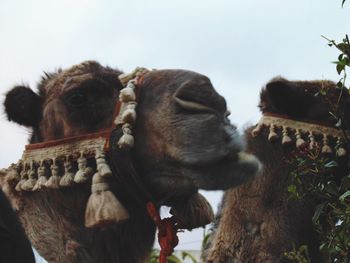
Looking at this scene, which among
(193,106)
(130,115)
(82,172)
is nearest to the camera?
(193,106)

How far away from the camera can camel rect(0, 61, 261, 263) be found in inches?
114

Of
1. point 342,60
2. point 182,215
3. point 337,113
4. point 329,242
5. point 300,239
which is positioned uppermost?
point 342,60

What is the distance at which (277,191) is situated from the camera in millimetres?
4570

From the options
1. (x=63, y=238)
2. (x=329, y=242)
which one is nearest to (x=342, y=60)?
(x=329, y=242)

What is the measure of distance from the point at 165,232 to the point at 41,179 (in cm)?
57

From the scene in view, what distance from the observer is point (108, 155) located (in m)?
3.13

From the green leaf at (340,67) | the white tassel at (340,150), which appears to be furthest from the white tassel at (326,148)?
the green leaf at (340,67)

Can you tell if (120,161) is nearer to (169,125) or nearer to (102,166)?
(102,166)

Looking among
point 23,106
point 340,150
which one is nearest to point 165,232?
point 23,106

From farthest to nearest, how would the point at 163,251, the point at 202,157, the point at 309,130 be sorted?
the point at 309,130, the point at 163,251, the point at 202,157

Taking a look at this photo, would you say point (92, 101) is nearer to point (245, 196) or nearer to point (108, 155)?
point (108, 155)

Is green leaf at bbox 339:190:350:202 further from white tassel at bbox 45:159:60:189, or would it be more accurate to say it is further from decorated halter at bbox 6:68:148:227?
white tassel at bbox 45:159:60:189

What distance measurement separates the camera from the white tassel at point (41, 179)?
3213mm

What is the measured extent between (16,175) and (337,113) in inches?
58.4
